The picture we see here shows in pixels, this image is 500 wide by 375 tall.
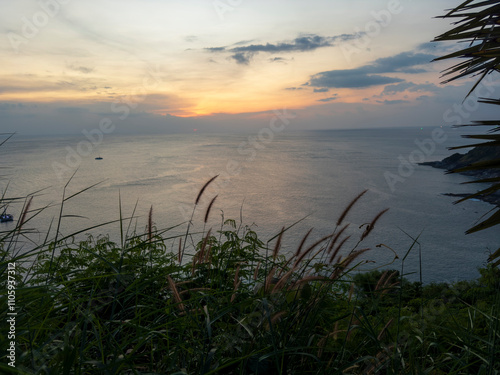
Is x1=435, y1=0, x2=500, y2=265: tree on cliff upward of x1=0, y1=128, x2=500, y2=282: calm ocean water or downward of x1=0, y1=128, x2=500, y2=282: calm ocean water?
upward

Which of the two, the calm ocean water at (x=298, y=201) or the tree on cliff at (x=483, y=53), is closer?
the tree on cliff at (x=483, y=53)

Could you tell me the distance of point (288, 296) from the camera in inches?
86.0

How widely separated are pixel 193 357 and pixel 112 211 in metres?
52.5

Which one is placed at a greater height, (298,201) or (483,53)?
(483,53)

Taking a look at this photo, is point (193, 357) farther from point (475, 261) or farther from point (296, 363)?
point (475, 261)

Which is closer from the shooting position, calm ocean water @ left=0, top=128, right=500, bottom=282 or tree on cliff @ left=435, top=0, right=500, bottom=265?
tree on cliff @ left=435, top=0, right=500, bottom=265

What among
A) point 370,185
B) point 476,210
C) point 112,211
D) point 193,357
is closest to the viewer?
point 193,357

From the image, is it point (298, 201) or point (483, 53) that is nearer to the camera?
point (483, 53)

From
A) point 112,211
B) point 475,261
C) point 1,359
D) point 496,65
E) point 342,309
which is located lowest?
point 475,261

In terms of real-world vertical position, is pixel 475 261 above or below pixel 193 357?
below

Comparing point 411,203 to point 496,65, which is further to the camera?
point 411,203

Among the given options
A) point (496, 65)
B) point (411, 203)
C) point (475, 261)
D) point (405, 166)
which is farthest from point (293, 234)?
point (405, 166)

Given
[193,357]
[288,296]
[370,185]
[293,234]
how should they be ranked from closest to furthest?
[193,357] < [288,296] < [293,234] < [370,185]

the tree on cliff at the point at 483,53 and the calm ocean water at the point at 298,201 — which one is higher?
the tree on cliff at the point at 483,53
